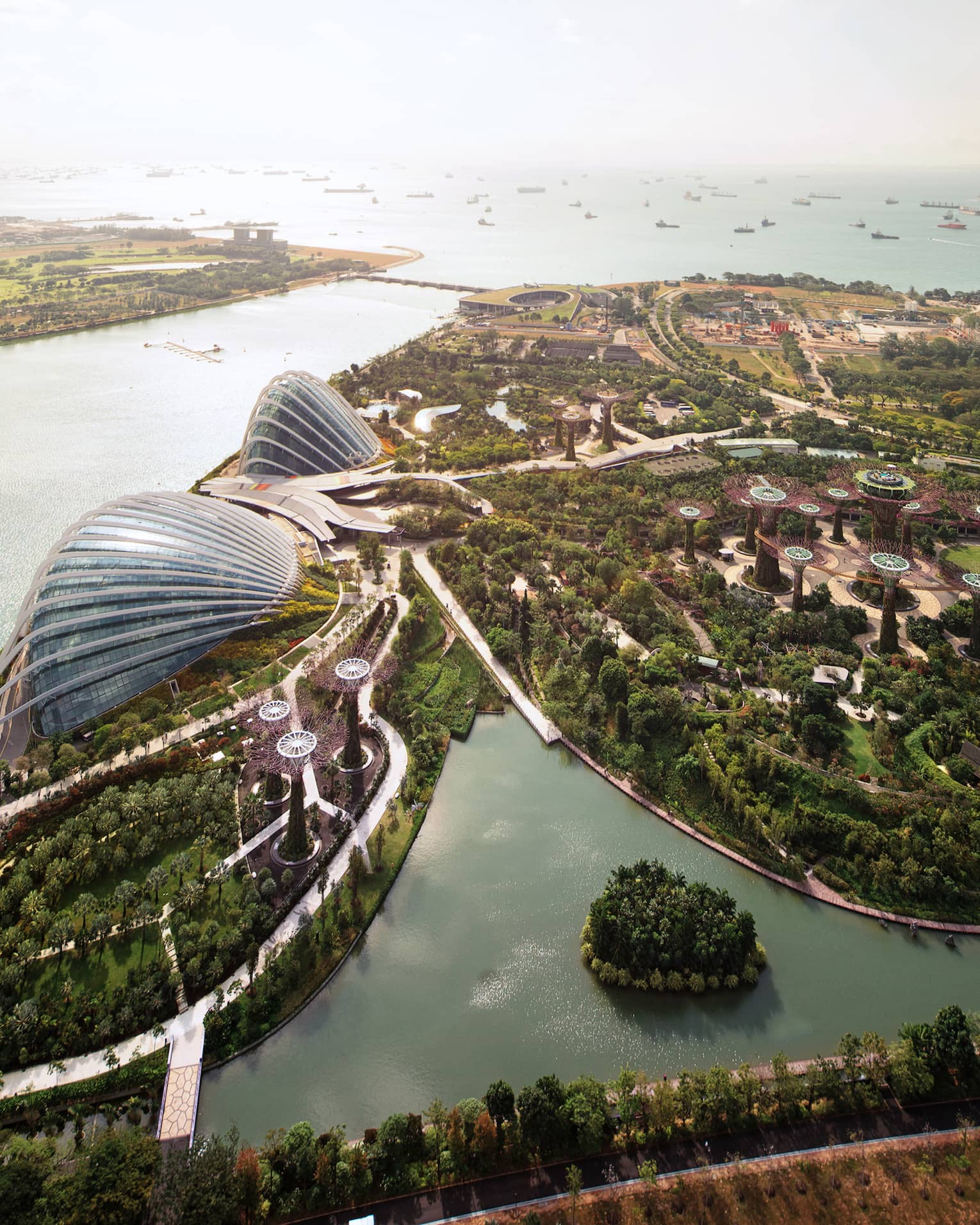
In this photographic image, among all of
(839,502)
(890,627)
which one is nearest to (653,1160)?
(890,627)

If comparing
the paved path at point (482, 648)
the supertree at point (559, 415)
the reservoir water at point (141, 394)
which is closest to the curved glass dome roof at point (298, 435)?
the reservoir water at point (141, 394)

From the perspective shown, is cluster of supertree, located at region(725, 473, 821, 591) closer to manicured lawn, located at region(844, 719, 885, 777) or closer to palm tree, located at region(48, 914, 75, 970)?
manicured lawn, located at region(844, 719, 885, 777)

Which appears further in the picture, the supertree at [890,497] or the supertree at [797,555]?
the supertree at [890,497]

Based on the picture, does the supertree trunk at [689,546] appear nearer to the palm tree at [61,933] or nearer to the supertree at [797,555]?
the supertree at [797,555]

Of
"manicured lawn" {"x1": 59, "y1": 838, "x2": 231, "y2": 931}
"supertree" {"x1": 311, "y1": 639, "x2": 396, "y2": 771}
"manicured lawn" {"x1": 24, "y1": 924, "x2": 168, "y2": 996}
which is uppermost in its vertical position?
"supertree" {"x1": 311, "y1": 639, "x2": 396, "y2": 771}

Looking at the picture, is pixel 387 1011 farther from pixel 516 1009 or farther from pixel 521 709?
pixel 521 709

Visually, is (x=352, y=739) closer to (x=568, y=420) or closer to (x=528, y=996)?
(x=528, y=996)

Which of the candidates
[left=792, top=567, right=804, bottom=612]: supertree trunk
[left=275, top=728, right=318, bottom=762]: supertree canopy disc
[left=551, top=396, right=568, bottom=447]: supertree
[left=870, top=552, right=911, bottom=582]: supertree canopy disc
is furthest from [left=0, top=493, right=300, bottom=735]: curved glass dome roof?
[left=551, top=396, right=568, bottom=447]: supertree
